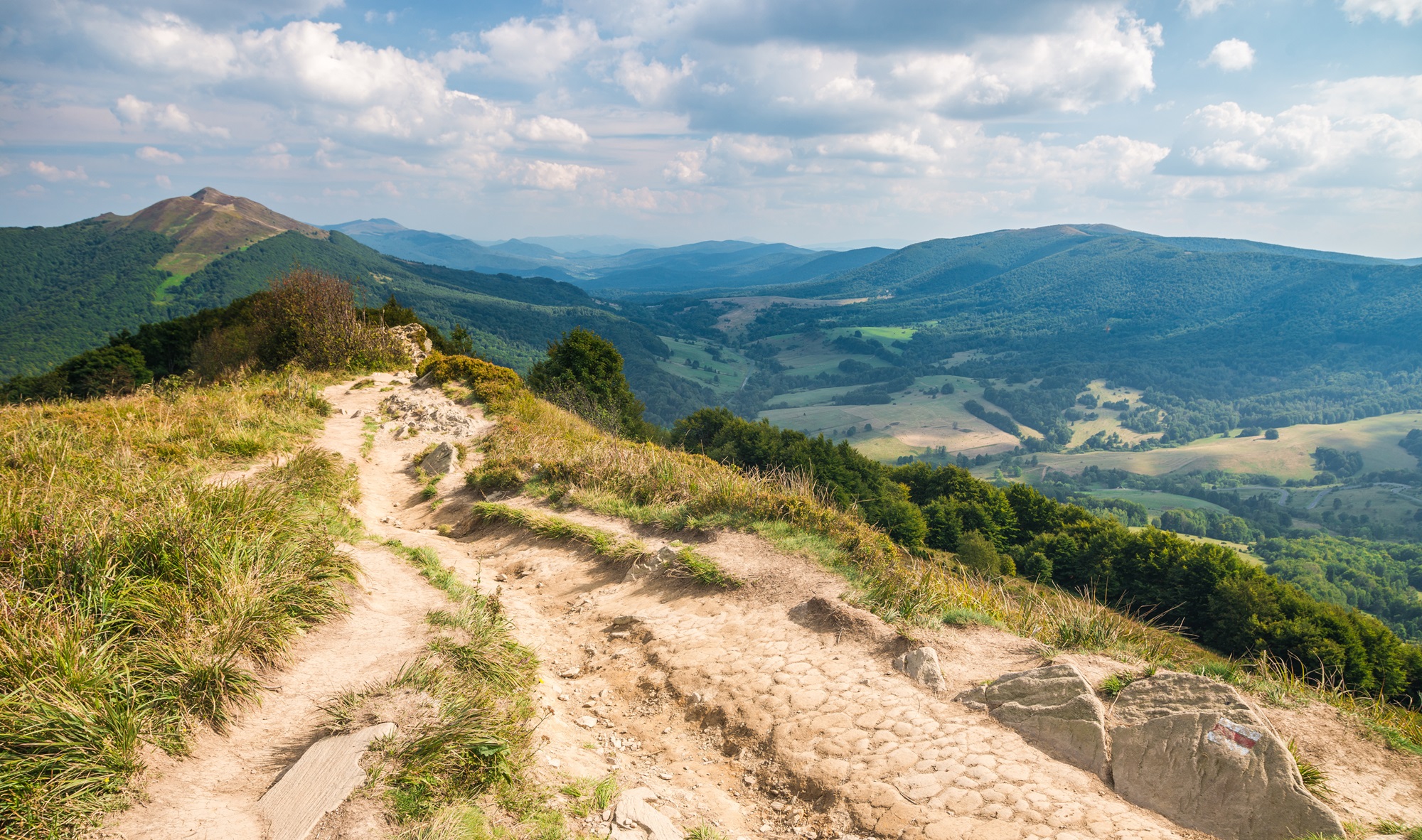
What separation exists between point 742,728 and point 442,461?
10.4 meters

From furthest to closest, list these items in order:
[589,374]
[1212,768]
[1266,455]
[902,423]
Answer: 1. [902,423]
2. [1266,455]
3. [589,374]
4. [1212,768]

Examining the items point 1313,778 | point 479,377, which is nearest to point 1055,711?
point 1313,778

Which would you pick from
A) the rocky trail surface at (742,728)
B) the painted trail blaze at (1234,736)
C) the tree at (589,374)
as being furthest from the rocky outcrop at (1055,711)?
the tree at (589,374)

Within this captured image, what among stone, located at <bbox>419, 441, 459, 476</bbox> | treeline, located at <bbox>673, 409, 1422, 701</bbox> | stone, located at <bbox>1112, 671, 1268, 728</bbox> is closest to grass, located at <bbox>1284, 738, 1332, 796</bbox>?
stone, located at <bbox>1112, 671, 1268, 728</bbox>

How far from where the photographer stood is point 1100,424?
17338 cm

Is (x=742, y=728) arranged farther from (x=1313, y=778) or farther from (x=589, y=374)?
(x=589, y=374)

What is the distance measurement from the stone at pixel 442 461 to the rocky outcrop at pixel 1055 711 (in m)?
11.4

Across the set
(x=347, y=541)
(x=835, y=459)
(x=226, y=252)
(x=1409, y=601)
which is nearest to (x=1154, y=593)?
(x=835, y=459)

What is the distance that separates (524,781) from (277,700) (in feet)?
6.65

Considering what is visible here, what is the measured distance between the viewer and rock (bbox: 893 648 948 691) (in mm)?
5758

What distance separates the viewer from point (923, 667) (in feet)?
19.2

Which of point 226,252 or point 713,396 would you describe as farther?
point 226,252

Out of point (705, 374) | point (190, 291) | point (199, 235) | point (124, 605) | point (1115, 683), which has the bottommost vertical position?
point (705, 374)

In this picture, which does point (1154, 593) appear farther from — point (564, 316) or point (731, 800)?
point (564, 316)
